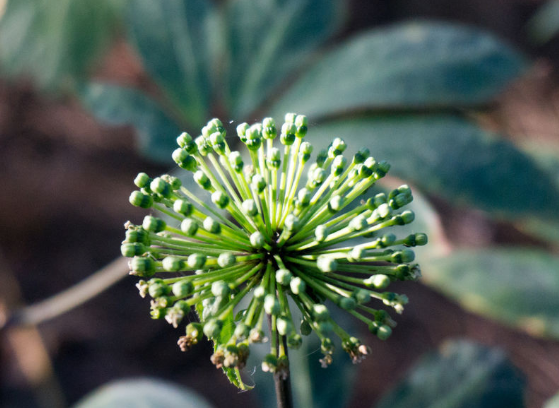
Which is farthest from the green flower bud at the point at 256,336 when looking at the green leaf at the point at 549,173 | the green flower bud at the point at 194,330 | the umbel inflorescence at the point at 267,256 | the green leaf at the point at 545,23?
the green leaf at the point at 545,23

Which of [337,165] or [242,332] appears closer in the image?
[242,332]

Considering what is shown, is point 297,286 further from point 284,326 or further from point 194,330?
point 194,330

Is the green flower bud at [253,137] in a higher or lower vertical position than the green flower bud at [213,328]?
higher

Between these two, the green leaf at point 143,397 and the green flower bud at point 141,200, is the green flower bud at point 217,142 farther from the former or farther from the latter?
the green leaf at point 143,397

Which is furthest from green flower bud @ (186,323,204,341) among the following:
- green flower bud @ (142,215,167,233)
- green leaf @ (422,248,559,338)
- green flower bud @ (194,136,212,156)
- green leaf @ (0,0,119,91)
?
green leaf @ (0,0,119,91)

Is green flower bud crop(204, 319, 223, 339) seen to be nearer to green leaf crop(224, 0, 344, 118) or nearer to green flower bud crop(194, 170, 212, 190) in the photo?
green flower bud crop(194, 170, 212, 190)

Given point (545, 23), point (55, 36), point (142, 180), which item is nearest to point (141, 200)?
point (142, 180)
